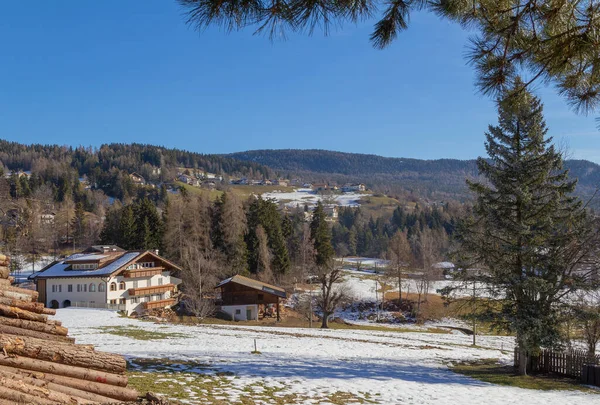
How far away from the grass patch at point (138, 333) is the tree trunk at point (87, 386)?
16.7 meters

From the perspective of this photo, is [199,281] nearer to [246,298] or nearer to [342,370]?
[246,298]

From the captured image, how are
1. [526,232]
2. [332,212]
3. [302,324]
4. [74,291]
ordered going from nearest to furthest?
[526,232]
[302,324]
[74,291]
[332,212]

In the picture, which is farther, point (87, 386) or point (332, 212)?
point (332, 212)

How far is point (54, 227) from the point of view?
8512cm

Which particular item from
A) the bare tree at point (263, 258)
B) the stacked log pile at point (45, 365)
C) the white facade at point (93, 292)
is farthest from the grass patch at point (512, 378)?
the bare tree at point (263, 258)

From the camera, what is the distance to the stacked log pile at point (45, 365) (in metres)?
5.82

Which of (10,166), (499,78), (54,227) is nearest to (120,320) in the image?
Result: (499,78)

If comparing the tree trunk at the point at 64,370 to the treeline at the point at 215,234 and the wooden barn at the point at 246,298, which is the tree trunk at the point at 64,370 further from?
the treeline at the point at 215,234

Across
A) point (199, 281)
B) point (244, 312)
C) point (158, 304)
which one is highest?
point (199, 281)

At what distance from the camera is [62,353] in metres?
6.79

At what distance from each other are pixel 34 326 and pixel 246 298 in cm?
4389

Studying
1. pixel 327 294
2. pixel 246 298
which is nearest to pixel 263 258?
pixel 246 298

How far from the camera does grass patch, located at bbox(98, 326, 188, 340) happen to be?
23234mm

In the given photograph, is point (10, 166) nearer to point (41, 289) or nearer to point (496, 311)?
point (41, 289)
